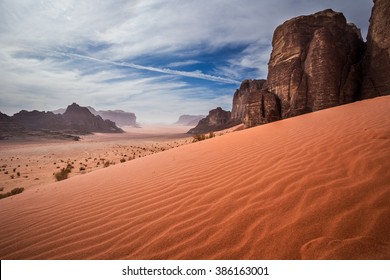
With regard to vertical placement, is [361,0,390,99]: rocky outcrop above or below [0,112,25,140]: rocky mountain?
above

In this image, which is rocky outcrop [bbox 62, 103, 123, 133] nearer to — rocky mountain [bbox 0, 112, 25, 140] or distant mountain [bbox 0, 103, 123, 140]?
distant mountain [bbox 0, 103, 123, 140]

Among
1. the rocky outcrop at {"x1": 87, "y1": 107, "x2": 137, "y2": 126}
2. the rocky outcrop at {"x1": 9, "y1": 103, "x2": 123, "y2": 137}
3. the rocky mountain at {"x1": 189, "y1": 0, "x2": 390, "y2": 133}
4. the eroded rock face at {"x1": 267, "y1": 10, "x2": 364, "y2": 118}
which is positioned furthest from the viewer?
the rocky outcrop at {"x1": 87, "y1": 107, "x2": 137, "y2": 126}

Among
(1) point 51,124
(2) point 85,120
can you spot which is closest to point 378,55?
(1) point 51,124

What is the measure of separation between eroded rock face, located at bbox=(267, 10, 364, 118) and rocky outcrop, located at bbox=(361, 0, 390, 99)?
73cm

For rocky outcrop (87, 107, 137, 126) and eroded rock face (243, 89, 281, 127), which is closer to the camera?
eroded rock face (243, 89, 281, 127)

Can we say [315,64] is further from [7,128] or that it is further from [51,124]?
[51,124]

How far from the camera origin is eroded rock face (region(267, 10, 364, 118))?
50.0 feet

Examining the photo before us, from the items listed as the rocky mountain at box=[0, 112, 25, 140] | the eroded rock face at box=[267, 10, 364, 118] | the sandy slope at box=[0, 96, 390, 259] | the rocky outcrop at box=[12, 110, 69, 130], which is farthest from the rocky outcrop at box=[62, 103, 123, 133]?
the sandy slope at box=[0, 96, 390, 259]

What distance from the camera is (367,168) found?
9.09ft

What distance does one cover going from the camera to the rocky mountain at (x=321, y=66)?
45.9 ft

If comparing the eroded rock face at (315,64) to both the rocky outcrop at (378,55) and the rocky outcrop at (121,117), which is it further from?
the rocky outcrop at (121,117)
